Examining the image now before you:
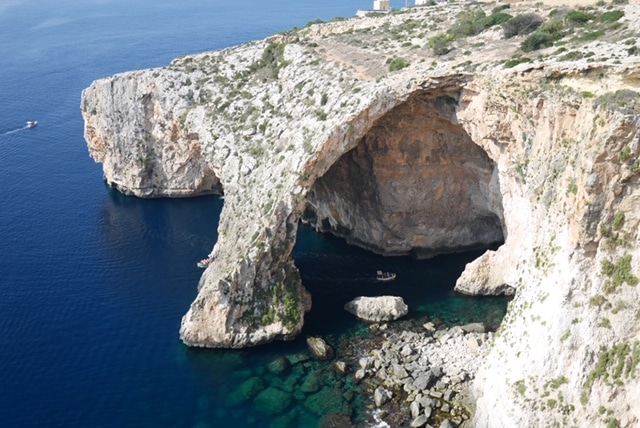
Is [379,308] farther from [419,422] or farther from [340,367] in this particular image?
[419,422]

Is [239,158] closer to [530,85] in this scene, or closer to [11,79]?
[530,85]

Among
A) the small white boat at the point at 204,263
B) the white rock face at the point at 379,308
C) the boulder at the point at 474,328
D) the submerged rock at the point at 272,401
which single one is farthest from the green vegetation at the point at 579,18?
the small white boat at the point at 204,263

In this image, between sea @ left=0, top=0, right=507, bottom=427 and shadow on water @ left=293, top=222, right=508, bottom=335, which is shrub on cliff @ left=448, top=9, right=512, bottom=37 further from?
sea @ left=0, top=0, right=507, bottom=427

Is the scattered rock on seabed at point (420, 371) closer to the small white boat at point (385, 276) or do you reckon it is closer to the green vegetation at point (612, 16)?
the small white boat at point (385, 276)

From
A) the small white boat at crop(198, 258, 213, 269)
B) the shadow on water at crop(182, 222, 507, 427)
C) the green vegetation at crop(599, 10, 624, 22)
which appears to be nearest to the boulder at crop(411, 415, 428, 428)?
the shadow on water at crop(182, 222, 507, 427)

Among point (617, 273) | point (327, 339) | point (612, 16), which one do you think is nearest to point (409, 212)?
point (327, 339)
